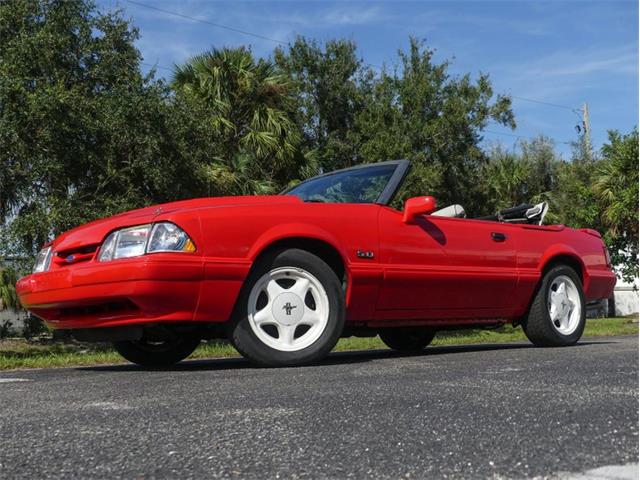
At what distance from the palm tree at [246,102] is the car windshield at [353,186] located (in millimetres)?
11628

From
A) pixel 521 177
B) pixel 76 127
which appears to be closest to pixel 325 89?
pixel 521 177

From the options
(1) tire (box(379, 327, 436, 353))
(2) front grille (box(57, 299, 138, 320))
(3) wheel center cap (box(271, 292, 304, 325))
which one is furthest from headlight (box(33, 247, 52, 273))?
(1) tire (box(379, 327, 436, 353))

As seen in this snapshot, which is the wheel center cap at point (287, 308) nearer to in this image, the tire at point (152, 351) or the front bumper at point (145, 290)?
the front bumper at point (145, 290)

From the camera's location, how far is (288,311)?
4.67m

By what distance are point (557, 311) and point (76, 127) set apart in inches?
326

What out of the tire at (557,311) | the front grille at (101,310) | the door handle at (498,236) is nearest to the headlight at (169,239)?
the front grille at (101,310)

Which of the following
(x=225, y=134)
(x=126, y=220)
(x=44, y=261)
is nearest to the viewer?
(x=126, y=220)

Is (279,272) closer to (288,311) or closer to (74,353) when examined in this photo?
(288,311)

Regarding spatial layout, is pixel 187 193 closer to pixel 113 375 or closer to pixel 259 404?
pixel 113 375

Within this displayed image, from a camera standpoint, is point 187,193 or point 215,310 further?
point 187,193

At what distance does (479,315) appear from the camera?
233 inches

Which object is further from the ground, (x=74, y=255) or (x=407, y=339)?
(x=74, y=255)

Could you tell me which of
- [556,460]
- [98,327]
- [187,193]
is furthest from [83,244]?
[187,193]

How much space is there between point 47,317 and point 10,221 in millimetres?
7512
